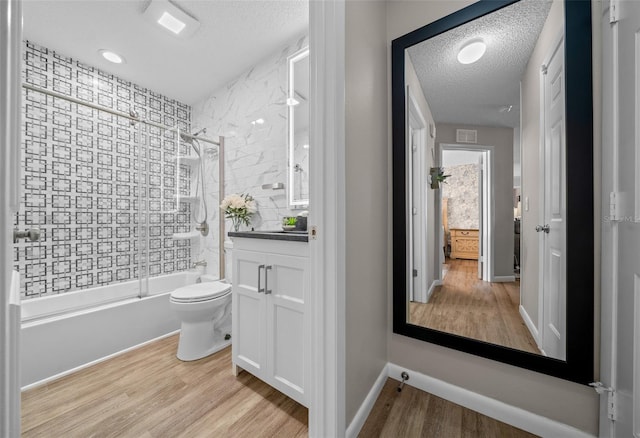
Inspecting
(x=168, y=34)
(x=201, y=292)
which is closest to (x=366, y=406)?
(x=201, y=292)

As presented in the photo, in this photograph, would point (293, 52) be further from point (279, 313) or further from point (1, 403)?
point (1, 403)

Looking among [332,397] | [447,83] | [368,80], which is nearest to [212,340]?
[332,397]

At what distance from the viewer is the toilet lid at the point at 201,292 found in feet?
6.00

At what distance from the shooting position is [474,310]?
1.38m

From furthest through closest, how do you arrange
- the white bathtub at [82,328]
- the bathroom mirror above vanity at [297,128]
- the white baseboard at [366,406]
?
the bathroom mirror above vanity at [297,128]
the white bathtub at [82,328]
the white baseboard at [366,406]

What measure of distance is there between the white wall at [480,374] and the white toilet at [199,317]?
1.27m

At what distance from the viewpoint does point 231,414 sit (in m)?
1.34

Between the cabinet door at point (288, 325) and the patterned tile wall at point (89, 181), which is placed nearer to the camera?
the cabinet door at point (288, 325)

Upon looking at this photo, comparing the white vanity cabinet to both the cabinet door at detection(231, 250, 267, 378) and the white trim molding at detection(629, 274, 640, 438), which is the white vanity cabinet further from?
the white trim molding at detection(629, 274, 640, 438)

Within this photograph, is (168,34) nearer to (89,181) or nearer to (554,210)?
(89,181)

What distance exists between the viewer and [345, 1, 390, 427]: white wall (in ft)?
3.81

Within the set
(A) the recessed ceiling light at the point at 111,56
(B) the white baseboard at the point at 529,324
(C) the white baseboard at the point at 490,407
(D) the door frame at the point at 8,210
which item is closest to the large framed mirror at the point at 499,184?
(B) the white baseboard at the point at 529,324

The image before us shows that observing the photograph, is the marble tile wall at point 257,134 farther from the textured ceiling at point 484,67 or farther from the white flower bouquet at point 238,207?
the textured ceiling at point 484,67

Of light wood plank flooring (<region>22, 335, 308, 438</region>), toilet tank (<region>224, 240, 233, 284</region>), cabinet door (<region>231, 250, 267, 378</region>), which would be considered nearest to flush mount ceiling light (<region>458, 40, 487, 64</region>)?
cabinet door (<region>231, 250, 267, 378</region>)
